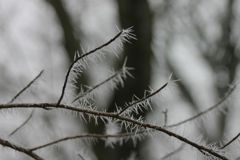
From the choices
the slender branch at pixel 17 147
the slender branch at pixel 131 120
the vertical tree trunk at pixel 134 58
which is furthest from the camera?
the vertical tree trunk at pixel 134 58

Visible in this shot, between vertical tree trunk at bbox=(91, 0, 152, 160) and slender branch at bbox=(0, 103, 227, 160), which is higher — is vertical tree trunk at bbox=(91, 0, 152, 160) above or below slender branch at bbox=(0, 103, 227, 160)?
above

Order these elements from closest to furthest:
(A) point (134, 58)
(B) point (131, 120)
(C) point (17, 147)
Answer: (B) point (131, 120), (C) point (17, 147), (A) point (134, 58)

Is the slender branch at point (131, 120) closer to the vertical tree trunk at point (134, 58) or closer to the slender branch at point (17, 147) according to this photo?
the slender branch at point (17, 147)

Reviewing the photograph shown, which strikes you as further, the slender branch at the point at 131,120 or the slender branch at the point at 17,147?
the slender branch at the point at 17,147

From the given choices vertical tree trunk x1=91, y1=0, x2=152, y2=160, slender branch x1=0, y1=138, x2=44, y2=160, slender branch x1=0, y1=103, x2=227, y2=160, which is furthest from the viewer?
vertical tree trunk x1=91, y1=0, x2=152, y2=160

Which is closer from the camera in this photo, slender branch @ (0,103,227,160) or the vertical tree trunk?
slender branch @ (0,103,227,160)

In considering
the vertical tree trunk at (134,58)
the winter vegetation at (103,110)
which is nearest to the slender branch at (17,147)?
the winter vegetation at (103,110)

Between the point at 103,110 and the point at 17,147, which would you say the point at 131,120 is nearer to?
the point at 103,110

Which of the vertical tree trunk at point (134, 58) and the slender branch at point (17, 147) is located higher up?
the vertical tree trunk at point (134, 58)

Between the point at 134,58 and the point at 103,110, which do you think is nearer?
the point at 103,110

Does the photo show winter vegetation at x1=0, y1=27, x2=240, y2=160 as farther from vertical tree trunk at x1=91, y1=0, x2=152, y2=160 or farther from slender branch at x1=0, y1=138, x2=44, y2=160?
vertical tree trunk at x1=91, y1=0, x2=152, y2=160

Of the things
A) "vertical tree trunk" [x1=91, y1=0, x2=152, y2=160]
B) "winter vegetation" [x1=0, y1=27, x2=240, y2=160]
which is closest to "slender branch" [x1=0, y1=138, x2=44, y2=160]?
"winter vegetation" [x1=0, y1=27, x2=240, y2=160]

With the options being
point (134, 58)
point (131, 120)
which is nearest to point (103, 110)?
point (131, 120)
